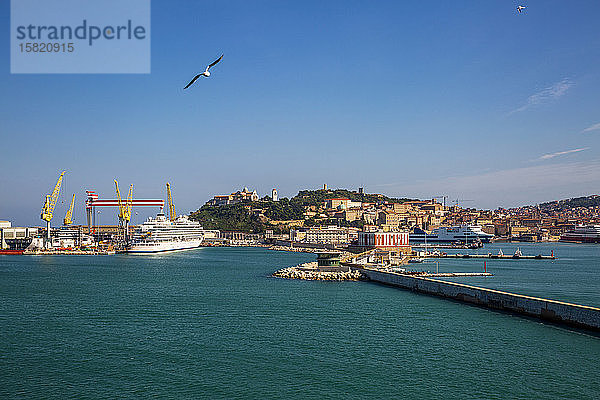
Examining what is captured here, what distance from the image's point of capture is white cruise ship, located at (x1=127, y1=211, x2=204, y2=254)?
209 ft

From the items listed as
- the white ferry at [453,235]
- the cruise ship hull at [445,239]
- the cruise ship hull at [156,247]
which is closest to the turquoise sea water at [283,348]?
the cruise ship hull at [156,247]

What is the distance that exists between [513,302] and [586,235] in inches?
3350

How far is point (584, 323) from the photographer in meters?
15.6

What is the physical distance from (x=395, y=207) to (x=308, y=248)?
51.5m

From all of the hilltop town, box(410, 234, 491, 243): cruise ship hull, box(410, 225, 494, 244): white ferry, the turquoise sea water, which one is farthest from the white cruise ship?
the turquoise sea water

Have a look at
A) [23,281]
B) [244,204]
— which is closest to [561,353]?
[23,281]

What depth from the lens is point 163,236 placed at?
2783 inches

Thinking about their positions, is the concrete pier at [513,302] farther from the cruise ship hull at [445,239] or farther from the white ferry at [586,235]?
the white ferry at [586,235]

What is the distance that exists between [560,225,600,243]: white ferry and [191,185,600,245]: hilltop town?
11.1m

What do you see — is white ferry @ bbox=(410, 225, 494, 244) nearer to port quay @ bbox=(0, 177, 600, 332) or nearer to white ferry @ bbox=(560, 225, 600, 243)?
port quay @ bbox=(0, 177, 600, 332)

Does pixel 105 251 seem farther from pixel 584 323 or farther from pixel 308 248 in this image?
pixel 584 323

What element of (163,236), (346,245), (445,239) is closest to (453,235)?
(445,239)

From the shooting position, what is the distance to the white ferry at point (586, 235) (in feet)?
290

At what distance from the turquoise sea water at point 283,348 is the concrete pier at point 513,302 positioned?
0.58m
